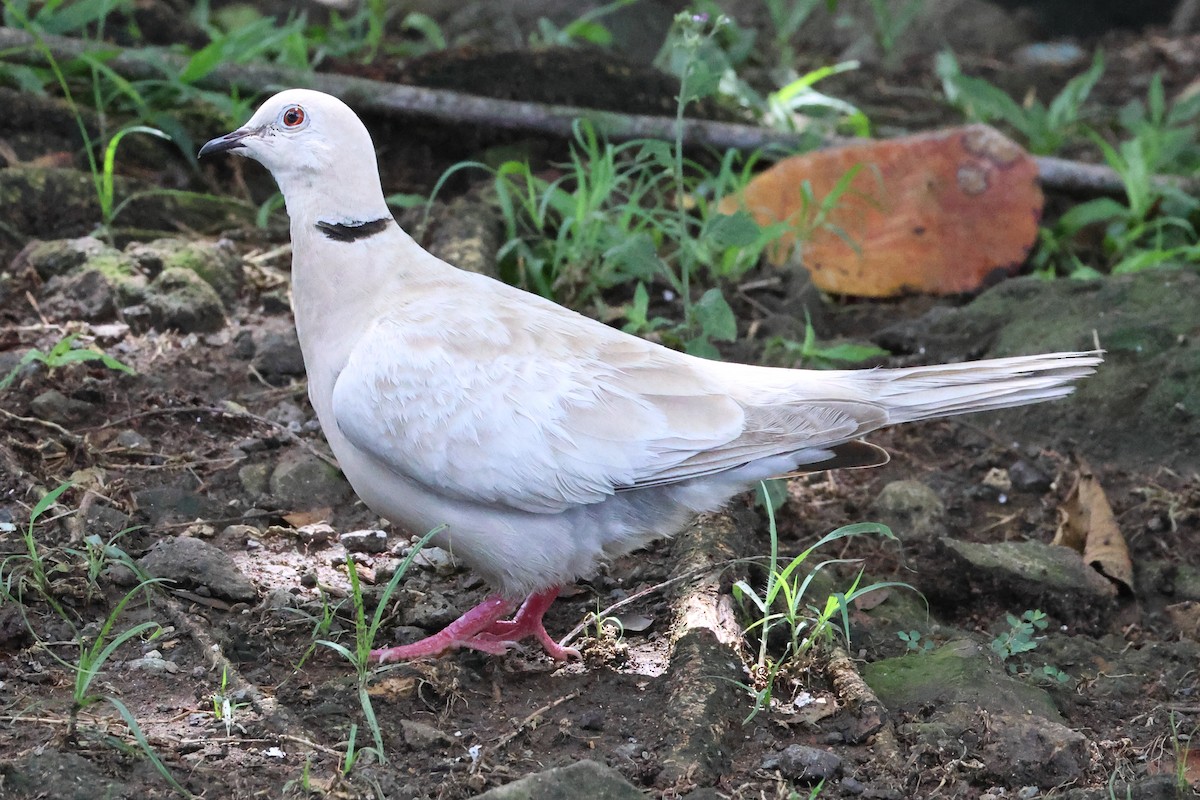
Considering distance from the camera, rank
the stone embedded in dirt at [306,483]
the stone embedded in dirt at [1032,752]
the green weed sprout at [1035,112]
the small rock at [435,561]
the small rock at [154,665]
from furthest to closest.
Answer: the green weed sprout at [1035,112] < the stone embedded in dirt at [306,483] < the small rock at [435,561] < the small rock at [154,665] < the stone embedded in dirt at [1032,752]

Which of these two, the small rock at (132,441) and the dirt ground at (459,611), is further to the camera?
the small rock at (132,441)

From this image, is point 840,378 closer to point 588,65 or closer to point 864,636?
point 864,636

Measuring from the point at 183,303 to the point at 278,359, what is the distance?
412 millimetres

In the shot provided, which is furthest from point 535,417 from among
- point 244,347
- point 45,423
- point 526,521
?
point 244,347

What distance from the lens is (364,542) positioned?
3.75 m

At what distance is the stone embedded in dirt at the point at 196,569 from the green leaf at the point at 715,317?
5.27 feet

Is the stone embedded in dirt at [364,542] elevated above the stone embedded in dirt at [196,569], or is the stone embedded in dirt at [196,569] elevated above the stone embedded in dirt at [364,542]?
the stone embedded in dirt at [196,569]

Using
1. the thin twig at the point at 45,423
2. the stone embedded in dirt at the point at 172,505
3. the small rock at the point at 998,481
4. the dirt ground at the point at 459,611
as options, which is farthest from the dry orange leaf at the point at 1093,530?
the thin twig at the point at 45,423

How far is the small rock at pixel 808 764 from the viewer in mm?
2742

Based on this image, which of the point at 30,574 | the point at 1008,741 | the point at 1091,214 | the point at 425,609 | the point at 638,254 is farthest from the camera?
the point at 1091,214

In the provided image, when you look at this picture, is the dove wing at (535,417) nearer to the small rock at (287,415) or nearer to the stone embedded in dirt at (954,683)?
the stone embedded in dirt at (954,683)

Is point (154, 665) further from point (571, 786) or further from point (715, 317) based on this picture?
point (715, 317)

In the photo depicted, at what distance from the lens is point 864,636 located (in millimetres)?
3443

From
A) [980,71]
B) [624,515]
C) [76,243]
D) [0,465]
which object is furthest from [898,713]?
[980,71]
